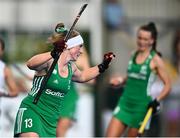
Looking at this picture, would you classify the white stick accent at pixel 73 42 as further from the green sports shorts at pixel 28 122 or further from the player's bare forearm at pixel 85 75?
the green sports shorts at pixel 28 122

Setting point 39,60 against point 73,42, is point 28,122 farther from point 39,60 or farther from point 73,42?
point 73,42

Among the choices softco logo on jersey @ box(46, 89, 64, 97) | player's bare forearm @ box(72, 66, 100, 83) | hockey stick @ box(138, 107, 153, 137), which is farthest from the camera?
hockey stick @ box(138, 107, 153, 137)

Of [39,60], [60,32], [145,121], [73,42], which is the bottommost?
[145,121]

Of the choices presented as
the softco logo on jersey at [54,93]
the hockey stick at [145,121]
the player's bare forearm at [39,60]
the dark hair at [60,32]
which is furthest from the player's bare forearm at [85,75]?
the hockey stick at [145,121]

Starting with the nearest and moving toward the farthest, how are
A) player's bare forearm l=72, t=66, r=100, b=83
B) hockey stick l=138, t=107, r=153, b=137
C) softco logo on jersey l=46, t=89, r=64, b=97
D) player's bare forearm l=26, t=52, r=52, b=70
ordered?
player's bare forearm l=26, t=52, r=52, b=70 → softco logo on jersey l=46, t=89, r=64, b=97 → player's bare forearm l=72, t=66, r=100, b=83 → hockey stick l=138, t=107, r=153, b=137

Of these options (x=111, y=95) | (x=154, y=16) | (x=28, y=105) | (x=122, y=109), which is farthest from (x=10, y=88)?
(x=154, y=16)

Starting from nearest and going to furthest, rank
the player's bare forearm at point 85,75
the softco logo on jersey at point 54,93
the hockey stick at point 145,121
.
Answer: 1. the softco logo on jersey at point 54,93
2. the player's bare forearm at point 85,75
3. the hockey stick at point 145,121

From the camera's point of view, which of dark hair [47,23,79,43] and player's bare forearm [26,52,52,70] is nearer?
player's bare forearm [26,52,52,70]

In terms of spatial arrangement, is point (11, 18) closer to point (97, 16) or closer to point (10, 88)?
point (97, 16)

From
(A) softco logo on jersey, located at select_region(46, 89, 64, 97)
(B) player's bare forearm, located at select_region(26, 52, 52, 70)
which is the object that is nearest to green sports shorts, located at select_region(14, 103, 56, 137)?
(A) softco logo on jersey, located at select_region(46, 89, 64, 97)

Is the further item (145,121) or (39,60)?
(145,121)

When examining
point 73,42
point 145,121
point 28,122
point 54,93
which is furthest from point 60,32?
point 145,121

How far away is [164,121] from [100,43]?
2318 mm

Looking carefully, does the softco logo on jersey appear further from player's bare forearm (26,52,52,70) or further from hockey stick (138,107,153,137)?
hockey stick (138,107,153,137)
